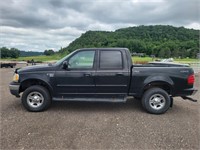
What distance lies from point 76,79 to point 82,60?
59 centimetres

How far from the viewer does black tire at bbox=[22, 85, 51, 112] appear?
588 centimetres

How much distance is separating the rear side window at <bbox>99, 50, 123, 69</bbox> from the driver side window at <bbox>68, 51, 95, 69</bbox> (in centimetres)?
29

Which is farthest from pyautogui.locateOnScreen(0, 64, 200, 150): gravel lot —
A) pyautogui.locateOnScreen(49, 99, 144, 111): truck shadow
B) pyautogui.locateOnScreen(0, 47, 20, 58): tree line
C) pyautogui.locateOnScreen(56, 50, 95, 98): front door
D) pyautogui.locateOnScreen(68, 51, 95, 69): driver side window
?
pyautogui.locateOnScreen(0, 47, 20, 58): tree line

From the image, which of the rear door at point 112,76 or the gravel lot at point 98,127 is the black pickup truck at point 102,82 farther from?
the gravel lot at point 98,127

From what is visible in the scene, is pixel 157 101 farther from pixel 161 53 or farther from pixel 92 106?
pixel 161 53

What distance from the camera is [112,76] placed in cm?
589

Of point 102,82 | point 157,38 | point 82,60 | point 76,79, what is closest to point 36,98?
point 76,79

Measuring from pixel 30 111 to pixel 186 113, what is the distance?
4481 millimetres

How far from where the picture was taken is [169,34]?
7944 cm

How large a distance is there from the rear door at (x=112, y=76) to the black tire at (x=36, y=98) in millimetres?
1471

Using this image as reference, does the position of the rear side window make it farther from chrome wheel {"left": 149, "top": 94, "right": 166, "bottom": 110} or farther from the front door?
chrome wheel {"left": 149, "top": 94, "right": 166, "bottom": 110}

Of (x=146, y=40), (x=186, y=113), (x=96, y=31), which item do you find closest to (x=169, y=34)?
(x=146, y=40)

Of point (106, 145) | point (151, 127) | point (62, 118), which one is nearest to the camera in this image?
point (106, 145)

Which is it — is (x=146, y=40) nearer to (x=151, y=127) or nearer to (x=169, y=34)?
(x=169, y=34)
